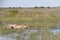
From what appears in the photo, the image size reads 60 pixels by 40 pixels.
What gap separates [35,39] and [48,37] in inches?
27.5

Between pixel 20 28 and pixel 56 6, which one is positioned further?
pixel 56 6

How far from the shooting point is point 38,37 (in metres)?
12.9

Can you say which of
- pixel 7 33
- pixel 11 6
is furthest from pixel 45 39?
pixel 11 6

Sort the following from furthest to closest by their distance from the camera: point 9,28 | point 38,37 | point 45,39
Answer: point 9,28 < point 38,37 < point 45,39

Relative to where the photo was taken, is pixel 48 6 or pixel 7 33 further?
pixel 48 6

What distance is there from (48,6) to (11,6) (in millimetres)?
6488

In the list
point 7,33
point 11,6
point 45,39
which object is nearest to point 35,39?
point 45,39

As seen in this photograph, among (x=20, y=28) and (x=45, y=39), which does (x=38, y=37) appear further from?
(x=20, y=28)

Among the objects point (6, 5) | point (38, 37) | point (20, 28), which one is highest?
point (38, 37)

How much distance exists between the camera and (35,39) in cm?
1219

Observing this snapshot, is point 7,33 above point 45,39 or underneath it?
underneath

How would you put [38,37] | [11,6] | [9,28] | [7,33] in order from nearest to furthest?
[38,37]
[7,33]
[9,28]
[11,6]

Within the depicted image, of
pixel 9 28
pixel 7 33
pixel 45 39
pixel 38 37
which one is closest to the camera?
pixel 45 39

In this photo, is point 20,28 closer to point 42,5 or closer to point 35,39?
point 35,39
